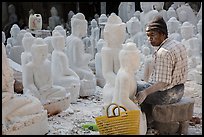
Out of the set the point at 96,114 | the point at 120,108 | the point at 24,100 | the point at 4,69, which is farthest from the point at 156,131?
the point at 4,69

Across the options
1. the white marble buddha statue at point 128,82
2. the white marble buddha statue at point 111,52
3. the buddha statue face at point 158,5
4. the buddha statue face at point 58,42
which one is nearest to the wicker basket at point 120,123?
the white marble buddha statue at point 128,82

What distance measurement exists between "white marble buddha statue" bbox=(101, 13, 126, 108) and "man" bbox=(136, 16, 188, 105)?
36 cm

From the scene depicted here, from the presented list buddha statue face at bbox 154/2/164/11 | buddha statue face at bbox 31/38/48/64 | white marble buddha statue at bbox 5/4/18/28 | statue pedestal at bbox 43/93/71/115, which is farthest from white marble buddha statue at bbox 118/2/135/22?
buddha statue face at bbox 31/38/48/64

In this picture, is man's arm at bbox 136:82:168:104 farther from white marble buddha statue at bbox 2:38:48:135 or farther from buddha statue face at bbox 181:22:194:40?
buddha statue face at bbox 181:22:194:40

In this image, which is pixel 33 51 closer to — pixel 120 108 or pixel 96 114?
pixel 96 114

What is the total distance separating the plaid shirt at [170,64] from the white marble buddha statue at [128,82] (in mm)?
252

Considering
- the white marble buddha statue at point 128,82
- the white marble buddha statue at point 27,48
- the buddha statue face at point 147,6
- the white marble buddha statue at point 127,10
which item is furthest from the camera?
the white marble buddha statue at point 127,10

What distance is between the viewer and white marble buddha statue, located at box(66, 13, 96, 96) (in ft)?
18.3

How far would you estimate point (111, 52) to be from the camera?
4348 mm

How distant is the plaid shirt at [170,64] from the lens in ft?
12.7

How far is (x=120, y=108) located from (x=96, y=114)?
1.16 metres

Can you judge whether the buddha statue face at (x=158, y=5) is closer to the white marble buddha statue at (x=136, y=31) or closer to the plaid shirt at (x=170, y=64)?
the white marble buddha statue at (x=136, y=31)

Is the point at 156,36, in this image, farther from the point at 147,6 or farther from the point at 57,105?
the point at 147,6

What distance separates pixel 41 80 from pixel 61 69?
51 cm
